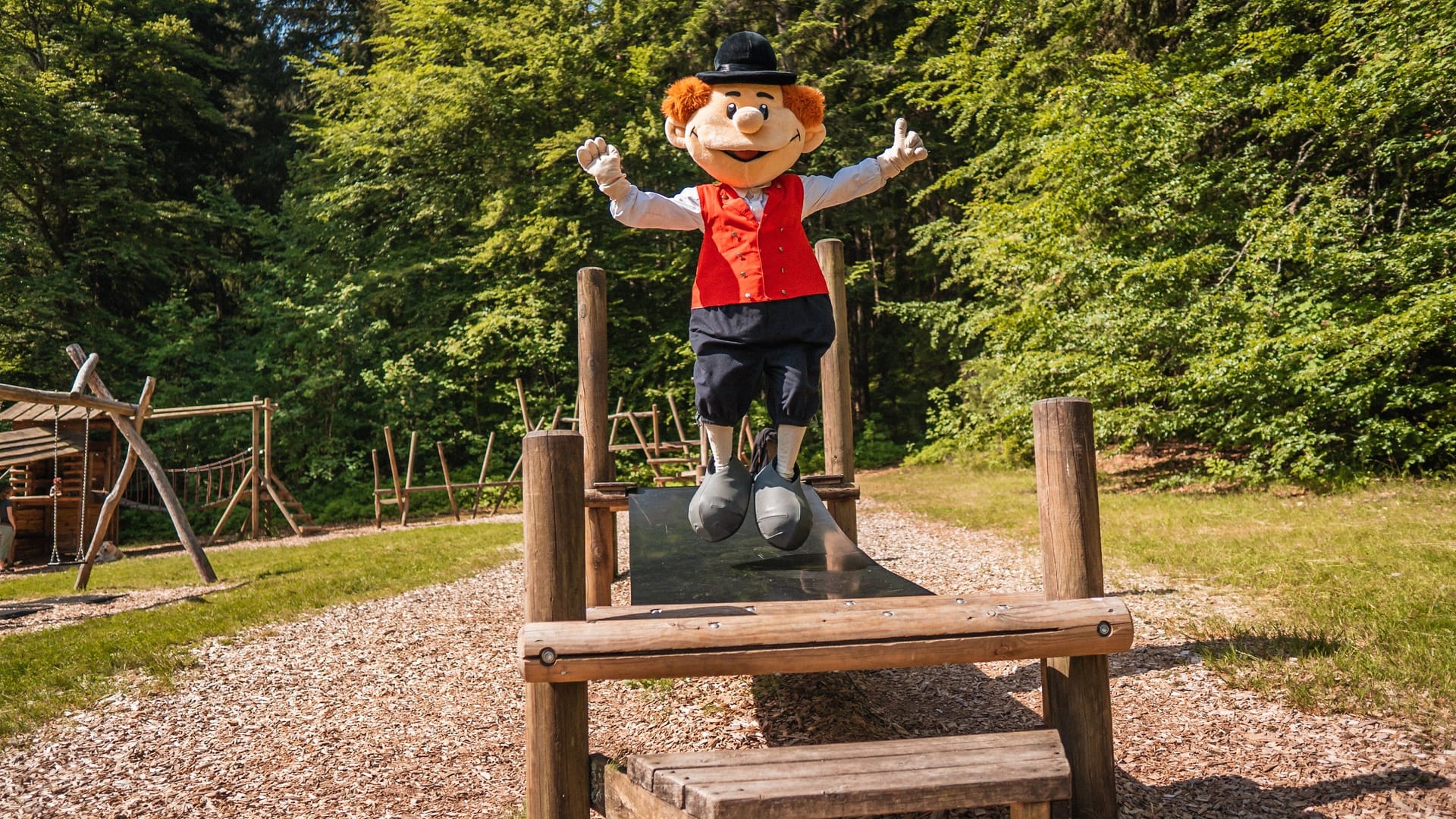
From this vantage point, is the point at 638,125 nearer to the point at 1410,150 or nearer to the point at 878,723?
the point at 1410,150

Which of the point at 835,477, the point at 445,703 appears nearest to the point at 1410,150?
the point at 835,477

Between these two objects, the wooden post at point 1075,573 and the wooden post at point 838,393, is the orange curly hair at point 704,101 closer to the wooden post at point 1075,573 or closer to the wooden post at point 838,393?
the wooden post at point 838,393

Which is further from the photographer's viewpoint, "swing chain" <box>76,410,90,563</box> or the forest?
the forest

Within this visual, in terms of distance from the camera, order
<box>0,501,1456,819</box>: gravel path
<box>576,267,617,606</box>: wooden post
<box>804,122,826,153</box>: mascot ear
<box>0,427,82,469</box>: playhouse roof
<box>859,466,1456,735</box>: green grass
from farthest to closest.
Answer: <box>0,427,82,469</box>: playhouse roof, <box>576,267,617,606</box>: wooden post, <box>804,122,826,153</box>: mascot ear, <box>859,466,1456,735</box>: green grass, <box>0,501,1456,819</box>: gravel path

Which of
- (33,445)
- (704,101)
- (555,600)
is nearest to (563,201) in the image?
(33,445)

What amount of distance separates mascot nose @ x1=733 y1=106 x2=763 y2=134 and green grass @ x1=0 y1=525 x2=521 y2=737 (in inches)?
157

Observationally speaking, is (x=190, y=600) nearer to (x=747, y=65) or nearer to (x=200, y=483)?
(x=747, y=65)

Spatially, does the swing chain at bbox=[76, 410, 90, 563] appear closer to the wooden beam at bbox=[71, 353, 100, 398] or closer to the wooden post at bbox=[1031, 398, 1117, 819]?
the wooden beam at bbox=[71, 353, 100, 398]

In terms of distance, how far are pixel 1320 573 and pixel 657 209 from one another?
460 cm

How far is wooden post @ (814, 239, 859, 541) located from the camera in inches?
195

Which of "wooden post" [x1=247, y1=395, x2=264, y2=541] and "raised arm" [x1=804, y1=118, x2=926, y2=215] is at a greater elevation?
"raised arm" [x1=804, y1=118, x2=926, y2=215]

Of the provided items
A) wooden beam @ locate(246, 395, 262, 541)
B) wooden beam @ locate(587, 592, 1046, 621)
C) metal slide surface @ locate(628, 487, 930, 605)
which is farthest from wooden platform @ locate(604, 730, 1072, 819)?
wooden beam @ locate(246, 395, 262, 541)

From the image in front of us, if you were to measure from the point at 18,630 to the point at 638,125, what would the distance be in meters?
12.3

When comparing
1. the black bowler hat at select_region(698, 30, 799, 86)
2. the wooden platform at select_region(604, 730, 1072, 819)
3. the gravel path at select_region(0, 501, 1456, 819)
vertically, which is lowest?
the gravel path at select_region(0, 501, 1456, 819)
